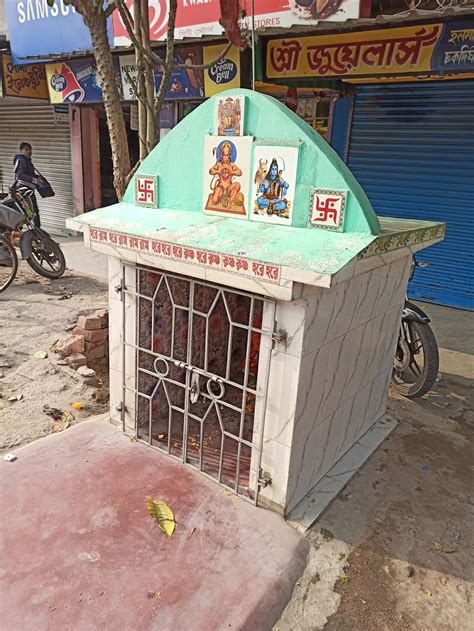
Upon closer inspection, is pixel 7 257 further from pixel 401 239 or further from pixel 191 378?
pixel 401 239

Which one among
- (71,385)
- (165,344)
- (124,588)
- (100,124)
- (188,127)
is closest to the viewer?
(124,588)

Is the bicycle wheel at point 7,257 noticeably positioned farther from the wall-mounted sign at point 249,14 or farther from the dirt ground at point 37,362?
the wall-mounted sign at point 249,14

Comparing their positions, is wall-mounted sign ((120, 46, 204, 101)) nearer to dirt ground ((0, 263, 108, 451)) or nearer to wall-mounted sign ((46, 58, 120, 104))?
wall-mounted sign ((46, 58, 120, 104))

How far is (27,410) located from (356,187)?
314 cm

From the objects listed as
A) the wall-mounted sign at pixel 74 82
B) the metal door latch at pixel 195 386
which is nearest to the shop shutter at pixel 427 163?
the wall-mounted sign at pixel 74 82

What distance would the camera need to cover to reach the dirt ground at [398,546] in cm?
242

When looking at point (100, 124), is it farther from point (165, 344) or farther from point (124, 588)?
point (124, 588)

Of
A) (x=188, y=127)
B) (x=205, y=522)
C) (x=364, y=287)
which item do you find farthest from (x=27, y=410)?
(x=364, y=287)

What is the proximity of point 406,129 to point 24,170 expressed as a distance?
7098mm

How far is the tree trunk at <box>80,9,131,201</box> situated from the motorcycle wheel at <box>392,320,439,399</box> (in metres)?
2.98

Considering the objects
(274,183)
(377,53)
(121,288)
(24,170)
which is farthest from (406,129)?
(24,170)

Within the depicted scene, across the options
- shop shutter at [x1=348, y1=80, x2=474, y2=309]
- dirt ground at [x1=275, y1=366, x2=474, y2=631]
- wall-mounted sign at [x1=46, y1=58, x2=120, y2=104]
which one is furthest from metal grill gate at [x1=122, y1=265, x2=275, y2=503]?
wall-mounted sign at [x1=46, y1=58, x2=120, y2=104]

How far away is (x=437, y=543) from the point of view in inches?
114

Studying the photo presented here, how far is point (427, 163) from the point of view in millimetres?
7379
